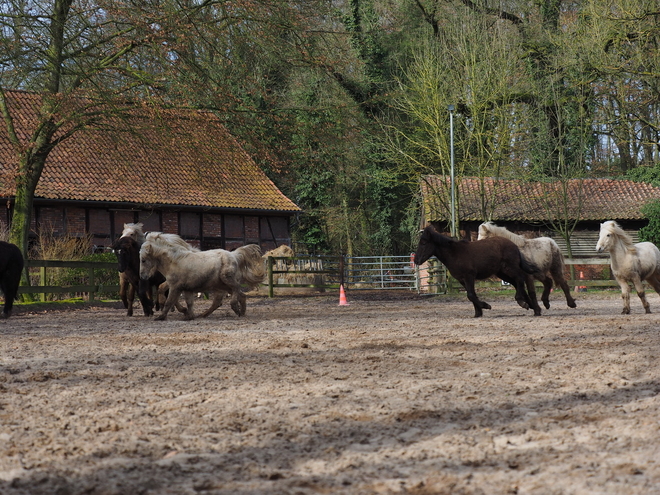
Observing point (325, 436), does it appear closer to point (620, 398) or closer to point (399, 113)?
point (620, 398)

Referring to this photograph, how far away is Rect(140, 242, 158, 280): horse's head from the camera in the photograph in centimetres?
1460

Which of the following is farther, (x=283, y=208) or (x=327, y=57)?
(x=283, y=208)

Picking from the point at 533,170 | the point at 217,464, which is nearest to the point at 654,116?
the point at 533,170

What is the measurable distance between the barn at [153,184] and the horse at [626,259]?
9191mm

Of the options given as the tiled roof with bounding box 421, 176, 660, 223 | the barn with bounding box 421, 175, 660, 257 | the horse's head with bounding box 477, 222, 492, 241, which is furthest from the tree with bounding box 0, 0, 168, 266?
the barn with bounding box 421, 175, 660, 257

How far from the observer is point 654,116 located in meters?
38.7

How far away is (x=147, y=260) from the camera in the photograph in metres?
14.6

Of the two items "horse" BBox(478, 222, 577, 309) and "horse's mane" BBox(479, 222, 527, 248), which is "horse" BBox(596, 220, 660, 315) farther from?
"horse's mane" BBox(479, 222, 527, 248)

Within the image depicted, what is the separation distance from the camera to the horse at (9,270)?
628 inches

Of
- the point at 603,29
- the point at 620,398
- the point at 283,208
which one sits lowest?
the point at 620,398

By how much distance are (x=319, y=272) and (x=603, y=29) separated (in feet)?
46.8

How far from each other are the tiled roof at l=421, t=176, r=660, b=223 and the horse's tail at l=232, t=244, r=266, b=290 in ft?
68.4

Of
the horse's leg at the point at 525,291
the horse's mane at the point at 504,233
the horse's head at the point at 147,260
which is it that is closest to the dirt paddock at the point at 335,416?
the horse's leg at the point at 525,291

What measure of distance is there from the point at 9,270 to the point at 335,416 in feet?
40.3
